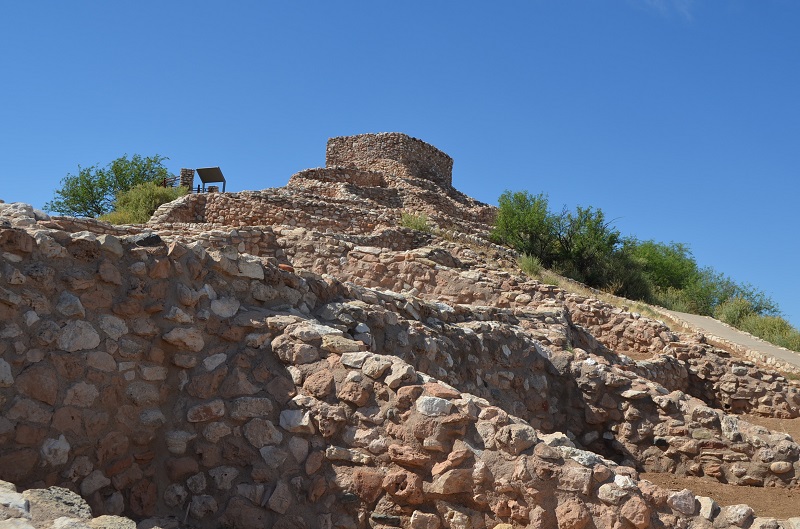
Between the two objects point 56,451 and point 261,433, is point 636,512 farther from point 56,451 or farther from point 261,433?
point 56,451

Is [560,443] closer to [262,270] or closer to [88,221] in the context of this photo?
[262,270]

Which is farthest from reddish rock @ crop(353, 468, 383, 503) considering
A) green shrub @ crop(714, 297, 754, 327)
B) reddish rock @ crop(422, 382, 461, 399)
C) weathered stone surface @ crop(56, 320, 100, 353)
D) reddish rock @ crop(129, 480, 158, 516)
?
green shrub @ crop(714, 297, 754, 327)

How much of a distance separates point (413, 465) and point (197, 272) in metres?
1.96

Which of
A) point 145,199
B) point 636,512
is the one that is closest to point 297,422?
point 636,512

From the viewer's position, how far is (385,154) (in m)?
29.2

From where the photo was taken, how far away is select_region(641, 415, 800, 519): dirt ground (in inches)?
241

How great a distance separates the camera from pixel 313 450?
448 centimetres

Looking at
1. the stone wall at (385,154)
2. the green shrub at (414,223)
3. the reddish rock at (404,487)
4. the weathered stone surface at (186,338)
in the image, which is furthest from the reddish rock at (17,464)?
the stone wall at (385,154)

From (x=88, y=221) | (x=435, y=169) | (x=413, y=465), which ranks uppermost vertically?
(x=435, y=169)

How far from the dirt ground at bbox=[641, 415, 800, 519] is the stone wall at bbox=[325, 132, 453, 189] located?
22.1 m

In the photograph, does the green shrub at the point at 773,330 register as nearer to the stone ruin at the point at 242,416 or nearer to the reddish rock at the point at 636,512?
the stone ruin at the point at 242,416

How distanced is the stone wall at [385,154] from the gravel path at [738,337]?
1346 cm

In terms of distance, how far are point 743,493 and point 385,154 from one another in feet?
78.0

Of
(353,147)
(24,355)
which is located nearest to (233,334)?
(24,355)
